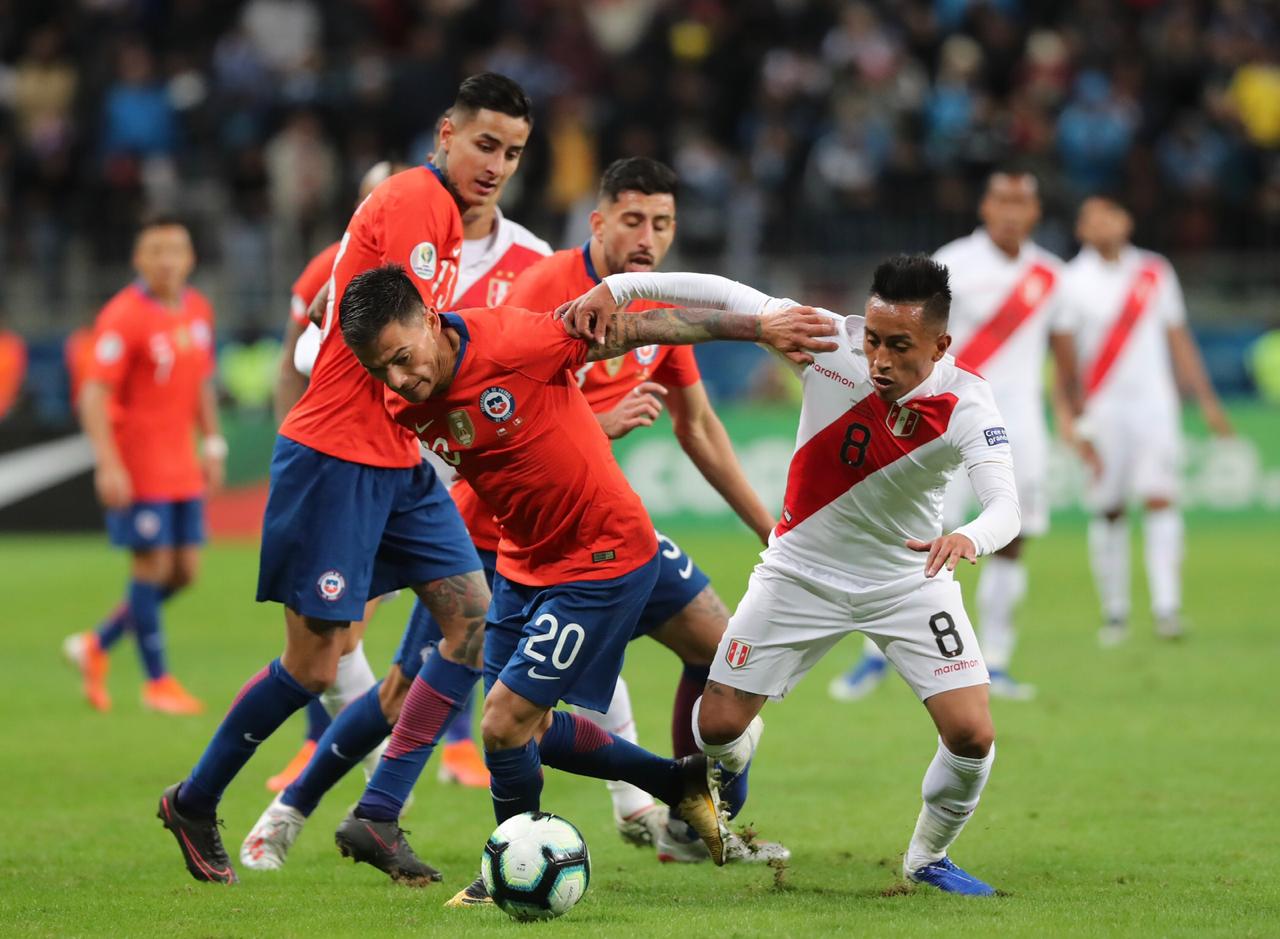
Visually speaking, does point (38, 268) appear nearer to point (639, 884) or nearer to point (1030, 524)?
point (1030, 524)

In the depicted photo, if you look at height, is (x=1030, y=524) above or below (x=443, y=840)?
above

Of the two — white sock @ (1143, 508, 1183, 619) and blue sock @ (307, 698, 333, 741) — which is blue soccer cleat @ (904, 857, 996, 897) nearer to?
blue sock @ (307, 698, 333, 741)

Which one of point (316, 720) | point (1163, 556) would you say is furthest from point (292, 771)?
point (1163, 556)

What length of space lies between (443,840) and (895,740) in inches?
108

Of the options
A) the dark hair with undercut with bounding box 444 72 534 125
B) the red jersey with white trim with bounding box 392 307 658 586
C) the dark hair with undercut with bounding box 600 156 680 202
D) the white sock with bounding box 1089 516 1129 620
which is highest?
the dark hair with undercut with bounding box 444 72 534 125

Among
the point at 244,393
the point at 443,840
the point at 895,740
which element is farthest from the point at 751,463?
the point at 443,840

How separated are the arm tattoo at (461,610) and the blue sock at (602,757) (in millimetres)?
462

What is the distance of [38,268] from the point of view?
20.6 meters

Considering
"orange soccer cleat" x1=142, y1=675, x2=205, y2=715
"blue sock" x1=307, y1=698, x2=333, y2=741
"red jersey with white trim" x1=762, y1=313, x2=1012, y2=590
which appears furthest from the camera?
"orange soccer cleat" x1=142, y1=675, x2=205, y2=715

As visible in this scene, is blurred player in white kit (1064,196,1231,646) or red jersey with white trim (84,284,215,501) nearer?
red jersey with white trim (84,284,215,501)

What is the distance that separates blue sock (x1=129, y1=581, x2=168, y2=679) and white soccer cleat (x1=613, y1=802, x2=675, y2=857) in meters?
4.32

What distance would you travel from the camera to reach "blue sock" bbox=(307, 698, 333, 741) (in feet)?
25.1

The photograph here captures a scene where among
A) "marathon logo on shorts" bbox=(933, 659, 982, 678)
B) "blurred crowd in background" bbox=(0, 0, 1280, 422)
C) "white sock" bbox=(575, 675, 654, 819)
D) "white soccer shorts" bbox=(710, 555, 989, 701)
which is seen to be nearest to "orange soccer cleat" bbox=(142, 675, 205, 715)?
"white sock" bbox=(575, 675, 654, 819)

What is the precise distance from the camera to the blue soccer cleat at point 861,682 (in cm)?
1011
